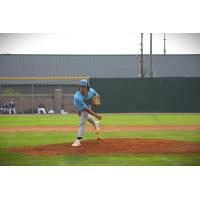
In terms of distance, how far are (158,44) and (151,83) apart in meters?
2.87

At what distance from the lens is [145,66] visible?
386 inches

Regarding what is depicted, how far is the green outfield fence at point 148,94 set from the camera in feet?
30.0

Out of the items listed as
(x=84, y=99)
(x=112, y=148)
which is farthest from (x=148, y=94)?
(x=84, y=99)

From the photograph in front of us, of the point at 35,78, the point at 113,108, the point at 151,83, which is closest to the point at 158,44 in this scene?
the point at 35,78

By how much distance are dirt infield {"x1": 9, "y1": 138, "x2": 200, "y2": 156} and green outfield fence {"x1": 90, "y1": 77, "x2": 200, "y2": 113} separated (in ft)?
1.95

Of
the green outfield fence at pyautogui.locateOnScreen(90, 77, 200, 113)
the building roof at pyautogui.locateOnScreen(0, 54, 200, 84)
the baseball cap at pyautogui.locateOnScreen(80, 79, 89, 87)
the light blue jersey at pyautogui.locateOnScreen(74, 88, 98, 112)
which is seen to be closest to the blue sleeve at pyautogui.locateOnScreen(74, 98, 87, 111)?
the light blue jersey at pyautogui.locateOnScreen(74, 88, 98, 112)

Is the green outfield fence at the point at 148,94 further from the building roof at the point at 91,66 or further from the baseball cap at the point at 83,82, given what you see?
the baseball cap at the point at 83,82

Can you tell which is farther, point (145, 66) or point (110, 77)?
point (110, 77)

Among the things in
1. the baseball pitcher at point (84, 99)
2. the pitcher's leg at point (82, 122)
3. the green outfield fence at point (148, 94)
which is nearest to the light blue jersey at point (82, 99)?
the baseball pitcher at point (84, 99)

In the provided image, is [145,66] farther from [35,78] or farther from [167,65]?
[35,78]

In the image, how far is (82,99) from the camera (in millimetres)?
8758

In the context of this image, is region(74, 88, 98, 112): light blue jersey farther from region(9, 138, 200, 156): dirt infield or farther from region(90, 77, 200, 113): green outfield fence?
region(90, 77, 200, 113): green outfield fence

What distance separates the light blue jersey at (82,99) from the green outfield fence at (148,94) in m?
1.20

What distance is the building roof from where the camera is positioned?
8.30 m
